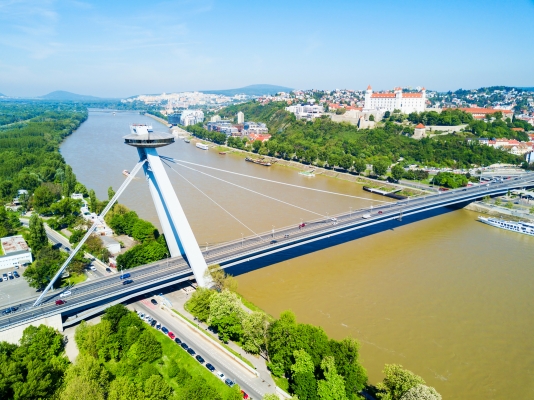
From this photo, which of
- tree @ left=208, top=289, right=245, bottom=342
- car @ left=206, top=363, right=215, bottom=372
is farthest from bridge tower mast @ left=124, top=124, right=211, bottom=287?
car @ left=206, top=363, right=215, bottom=372

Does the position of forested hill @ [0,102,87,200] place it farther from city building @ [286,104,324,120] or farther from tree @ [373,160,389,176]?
city building @ [286,104,324,120]

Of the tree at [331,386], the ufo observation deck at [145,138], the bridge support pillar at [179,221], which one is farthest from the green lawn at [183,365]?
the ufo observation deck at [145,138]

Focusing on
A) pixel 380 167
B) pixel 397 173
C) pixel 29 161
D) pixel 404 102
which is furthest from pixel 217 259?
pixel 404 102

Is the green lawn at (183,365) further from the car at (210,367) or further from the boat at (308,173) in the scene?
the boat at (308,173)

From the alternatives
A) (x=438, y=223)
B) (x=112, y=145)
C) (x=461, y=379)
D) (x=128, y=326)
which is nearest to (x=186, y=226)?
(x=128, y=326)

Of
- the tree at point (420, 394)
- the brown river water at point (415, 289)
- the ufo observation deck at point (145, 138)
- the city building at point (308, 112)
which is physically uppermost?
the ufo observation deck at point (145, 138)

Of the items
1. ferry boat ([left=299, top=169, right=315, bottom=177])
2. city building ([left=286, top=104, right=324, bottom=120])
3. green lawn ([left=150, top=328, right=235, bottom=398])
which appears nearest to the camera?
green lawn ([left=150, top=328, right=235, bottom=398])

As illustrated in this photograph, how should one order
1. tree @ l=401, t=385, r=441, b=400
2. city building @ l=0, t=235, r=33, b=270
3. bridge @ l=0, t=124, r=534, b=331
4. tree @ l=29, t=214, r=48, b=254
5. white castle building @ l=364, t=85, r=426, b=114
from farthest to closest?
white castle building @ l=364, t=85, r=426, b=114
tree @ l=29, t=214, r=48, b=254
city building @ l=0, t=235, r=33, b=270
bridge @ l=0, t=124, r=534, b=331
tree @ l=401, t=385, r=441, b=400
